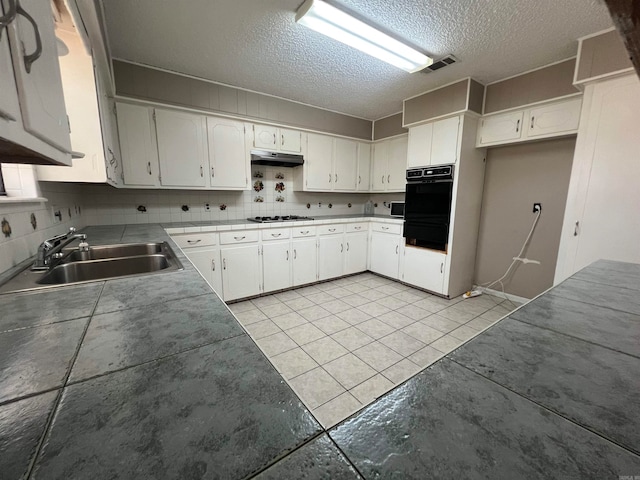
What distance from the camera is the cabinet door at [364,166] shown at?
4.22 meters

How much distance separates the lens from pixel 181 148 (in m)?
2.81

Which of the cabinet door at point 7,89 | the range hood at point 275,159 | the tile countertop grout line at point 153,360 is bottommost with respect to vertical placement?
the tile countertop grout line at point 153,360

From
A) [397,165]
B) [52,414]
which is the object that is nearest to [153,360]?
[52,414]

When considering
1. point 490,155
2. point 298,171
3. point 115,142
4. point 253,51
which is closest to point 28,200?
point 115,142

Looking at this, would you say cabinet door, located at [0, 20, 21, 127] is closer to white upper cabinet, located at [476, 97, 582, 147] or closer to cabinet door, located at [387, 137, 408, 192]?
white upper cabinet, located at [476, 97, 582, 147]

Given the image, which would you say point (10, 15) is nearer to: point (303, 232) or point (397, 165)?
point (303, 232)

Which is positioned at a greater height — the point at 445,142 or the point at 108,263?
the point at 445,142

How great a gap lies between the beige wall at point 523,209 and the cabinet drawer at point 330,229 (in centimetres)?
183

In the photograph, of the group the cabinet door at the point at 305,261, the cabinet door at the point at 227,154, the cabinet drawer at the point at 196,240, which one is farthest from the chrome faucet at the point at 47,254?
the cabinet door at the point at 305,261

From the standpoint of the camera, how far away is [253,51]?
231cm

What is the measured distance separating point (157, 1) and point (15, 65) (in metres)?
1.78

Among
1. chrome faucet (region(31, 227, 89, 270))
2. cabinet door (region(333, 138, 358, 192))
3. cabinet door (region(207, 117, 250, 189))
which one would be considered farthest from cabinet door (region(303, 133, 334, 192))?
chrome faucet (region(31, 227, 89, 270))

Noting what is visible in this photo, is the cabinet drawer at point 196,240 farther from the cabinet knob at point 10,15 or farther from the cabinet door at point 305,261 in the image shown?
the cabinet knob at point 10,15

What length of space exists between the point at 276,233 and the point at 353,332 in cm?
151
